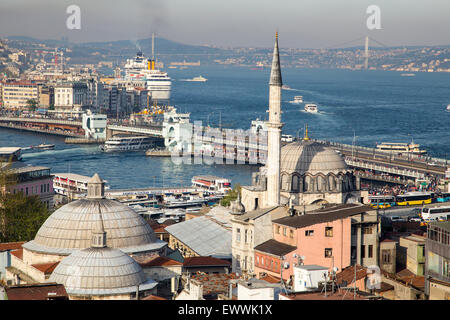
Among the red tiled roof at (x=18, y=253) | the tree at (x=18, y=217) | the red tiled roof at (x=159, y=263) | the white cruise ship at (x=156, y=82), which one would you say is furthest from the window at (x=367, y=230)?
the white cruise ship at (x=156, y=82)

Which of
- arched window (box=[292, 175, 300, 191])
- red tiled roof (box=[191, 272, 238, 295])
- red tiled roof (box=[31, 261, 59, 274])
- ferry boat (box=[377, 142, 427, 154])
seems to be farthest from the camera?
ferry boat (box=[377, 142, 427, 154])

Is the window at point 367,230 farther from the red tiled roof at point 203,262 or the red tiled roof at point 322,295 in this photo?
the red tiled roof at point 322,295

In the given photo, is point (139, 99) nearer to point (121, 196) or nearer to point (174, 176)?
point (174, 176)

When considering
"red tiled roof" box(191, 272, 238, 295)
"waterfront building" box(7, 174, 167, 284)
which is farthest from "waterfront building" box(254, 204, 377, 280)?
"waterfront building" box(7, 174, 167, 284)

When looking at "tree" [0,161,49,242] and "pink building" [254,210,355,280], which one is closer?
"pink building" [254,210,355,280]

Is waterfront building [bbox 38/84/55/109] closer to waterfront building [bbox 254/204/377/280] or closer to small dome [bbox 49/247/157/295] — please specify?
waterfront building [bbox 254/204/377/280]

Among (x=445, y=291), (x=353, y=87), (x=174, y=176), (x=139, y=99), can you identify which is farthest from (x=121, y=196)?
(x=353, y=87)
